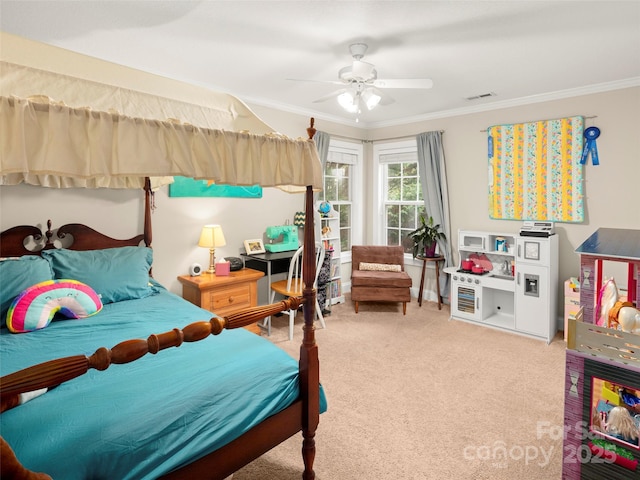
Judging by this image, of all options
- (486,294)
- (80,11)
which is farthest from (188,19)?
(486,294)

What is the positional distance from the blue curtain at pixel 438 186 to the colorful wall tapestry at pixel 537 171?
572 millimetres

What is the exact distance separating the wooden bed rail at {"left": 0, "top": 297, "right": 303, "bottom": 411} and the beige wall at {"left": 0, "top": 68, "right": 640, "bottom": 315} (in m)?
2.13

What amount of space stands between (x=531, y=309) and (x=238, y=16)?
3727 mm

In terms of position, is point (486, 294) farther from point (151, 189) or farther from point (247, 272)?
point (151, 189)

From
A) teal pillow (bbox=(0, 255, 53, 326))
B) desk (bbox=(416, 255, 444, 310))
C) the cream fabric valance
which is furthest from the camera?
desk (bbox=(416, 255, 444, 310))

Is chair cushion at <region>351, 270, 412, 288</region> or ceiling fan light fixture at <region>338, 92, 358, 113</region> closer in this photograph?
ceiling fan light fixture at <region>338, 92, 358, 113</region>

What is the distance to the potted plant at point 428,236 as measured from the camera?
4.81m

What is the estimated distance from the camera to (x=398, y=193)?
5.53 meters

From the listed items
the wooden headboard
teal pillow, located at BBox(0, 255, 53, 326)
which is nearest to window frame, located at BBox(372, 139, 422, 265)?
the wooden headboard

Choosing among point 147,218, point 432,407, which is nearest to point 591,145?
point 432,407

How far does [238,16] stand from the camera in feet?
7.52

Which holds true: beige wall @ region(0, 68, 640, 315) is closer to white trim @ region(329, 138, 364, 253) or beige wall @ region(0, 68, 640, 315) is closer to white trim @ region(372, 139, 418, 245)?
white trim @ region(372, 139, 418, 245)

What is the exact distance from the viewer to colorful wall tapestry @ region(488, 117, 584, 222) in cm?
388

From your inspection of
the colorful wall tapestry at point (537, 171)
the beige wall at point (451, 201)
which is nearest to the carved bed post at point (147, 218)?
the beige wall at point (451, 201)
